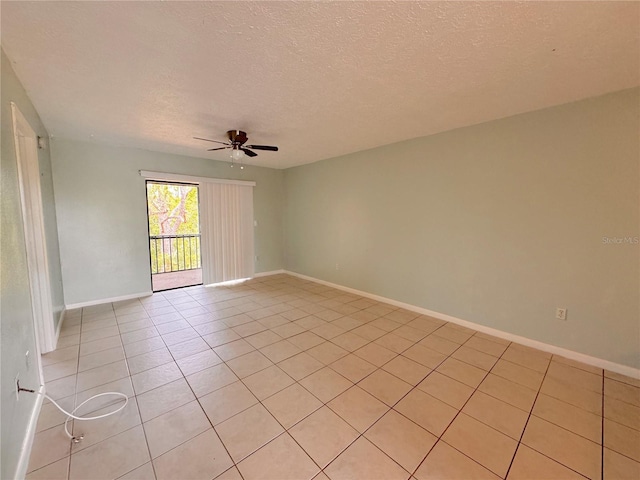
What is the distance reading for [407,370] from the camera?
2273 mm

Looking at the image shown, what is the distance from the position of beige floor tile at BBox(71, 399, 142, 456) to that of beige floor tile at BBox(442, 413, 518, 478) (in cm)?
206

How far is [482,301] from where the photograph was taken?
9.87ft

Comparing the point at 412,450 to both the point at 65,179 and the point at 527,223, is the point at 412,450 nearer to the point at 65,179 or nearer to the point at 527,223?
the point at 527,223

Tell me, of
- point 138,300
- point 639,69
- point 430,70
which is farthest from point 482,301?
point 138,300

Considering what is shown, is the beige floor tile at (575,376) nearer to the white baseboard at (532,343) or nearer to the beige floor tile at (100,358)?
the white baseboard at (532,343)

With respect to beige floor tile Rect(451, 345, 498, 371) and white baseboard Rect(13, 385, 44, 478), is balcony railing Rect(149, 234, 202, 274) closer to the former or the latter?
white baseboard Rect(13, 385, 44, 478)

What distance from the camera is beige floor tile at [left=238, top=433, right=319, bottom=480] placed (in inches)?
53.1

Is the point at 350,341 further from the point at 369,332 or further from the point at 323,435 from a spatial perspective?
the point at 323,435

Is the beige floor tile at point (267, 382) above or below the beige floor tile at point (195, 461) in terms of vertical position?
above

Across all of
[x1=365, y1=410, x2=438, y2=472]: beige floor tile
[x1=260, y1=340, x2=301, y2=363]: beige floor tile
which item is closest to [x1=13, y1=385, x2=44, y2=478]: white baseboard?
[x1=260, y1=340, x2=301, y2=363]: beige floor tile

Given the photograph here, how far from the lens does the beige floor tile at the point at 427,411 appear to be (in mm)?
1687

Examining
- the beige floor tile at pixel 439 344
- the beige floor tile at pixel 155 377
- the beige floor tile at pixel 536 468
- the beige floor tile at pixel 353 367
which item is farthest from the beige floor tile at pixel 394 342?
the beige floor tile at pixel 155 377

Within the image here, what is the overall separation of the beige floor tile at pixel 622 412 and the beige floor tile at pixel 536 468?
748 millimetres

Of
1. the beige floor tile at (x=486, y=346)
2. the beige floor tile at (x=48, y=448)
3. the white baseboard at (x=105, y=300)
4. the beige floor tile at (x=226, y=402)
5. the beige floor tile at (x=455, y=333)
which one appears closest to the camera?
the beige floor tile at (x=48, y=448)
